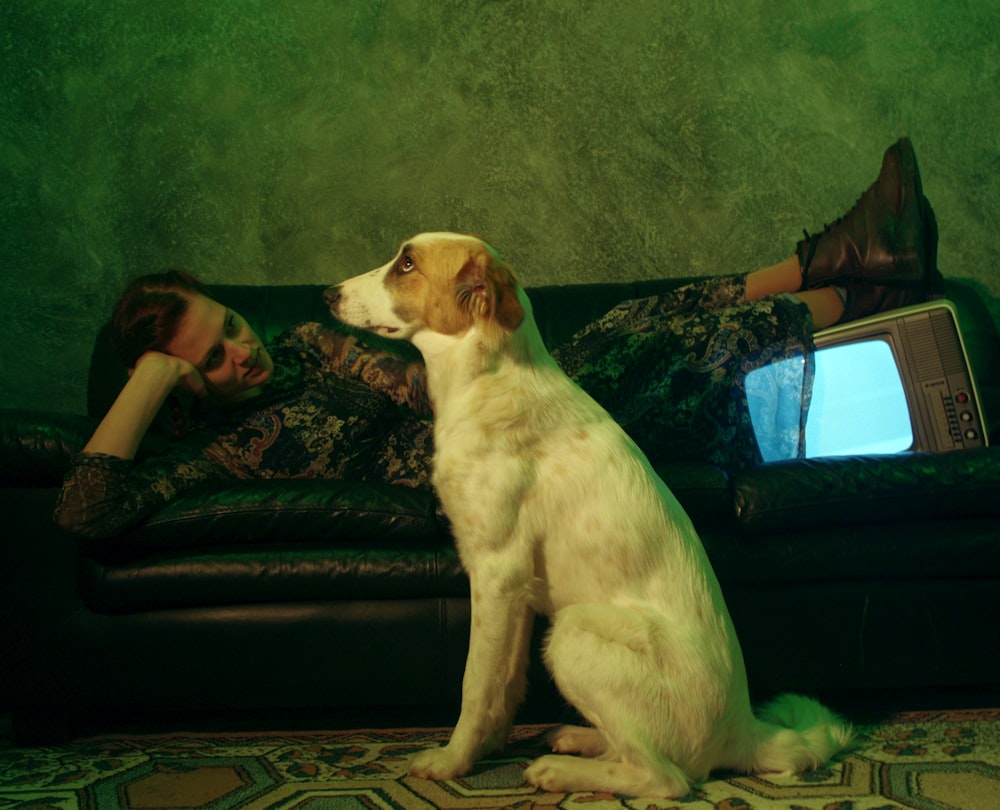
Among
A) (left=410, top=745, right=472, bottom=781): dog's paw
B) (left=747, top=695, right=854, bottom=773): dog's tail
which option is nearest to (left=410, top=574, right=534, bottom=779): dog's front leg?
(left=410, top=745, right=472, bottom=781): dog's paw

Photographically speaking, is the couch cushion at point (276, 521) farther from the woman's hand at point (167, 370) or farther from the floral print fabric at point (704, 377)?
the floral print fabric at point (704, 377)

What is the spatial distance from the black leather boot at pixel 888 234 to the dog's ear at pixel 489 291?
4.80ft

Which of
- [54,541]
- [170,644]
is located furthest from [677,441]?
[54,541]

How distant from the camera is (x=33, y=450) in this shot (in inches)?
83.1

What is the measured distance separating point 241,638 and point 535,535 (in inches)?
34.5

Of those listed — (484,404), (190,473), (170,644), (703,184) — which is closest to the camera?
(484,404)

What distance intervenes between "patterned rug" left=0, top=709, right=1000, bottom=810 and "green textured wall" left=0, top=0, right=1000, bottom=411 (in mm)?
2261

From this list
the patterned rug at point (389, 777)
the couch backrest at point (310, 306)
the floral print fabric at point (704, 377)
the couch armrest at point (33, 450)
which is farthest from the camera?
the couch backrest at point (310, 306)

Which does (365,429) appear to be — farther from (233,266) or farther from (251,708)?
(233,266)

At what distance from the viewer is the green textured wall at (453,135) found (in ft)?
11.9

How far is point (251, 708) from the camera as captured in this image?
2.21 metres

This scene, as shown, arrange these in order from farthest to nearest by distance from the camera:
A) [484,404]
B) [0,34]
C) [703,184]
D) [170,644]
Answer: [703,184] < [0,34] < [170,644] < [484,404]

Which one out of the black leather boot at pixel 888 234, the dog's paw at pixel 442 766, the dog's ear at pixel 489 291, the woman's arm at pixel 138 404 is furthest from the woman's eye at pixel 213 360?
the black leather boot at pixel 888 234

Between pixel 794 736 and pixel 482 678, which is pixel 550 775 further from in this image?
pixel 794 736
